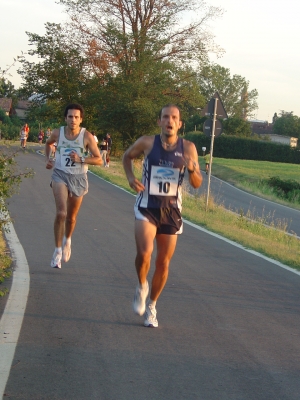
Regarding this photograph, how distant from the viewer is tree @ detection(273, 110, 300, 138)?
154125 mm

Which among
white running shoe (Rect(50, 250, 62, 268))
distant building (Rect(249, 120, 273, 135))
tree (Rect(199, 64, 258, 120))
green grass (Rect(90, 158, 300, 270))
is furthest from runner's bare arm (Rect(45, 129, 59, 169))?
distant building (Rect(249, 120, 273, 135))

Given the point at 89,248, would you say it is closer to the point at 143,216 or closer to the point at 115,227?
the point at 115,227

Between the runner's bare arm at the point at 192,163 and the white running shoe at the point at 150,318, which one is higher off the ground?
the runner's bare arm at the point at 192,163

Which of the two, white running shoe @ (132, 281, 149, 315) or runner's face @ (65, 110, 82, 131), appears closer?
white running shoe @ (132, 281, 149, 315)

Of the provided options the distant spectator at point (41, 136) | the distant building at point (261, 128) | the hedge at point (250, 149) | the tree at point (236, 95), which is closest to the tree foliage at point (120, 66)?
the distant spectator at point (41, 136)

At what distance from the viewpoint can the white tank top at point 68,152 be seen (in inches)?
367

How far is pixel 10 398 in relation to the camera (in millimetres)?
4445

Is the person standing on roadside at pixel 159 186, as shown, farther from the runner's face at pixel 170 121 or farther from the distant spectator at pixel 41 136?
the distant spectator at pixel 41 136

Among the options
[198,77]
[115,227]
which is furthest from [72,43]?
[115,227]

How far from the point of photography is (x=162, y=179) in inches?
255

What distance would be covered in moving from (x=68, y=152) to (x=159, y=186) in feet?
10.0

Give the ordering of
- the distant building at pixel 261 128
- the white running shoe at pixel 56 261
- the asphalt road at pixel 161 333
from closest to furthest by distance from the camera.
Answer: the asphalt road at pixel 161 333 → the white running shoe at pixel 56 261 → the distant building at pixel 261 128

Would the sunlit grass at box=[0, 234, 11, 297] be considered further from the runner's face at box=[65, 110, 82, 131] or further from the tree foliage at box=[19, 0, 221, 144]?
the tree foliage at box=[19, 0, 221, 144]

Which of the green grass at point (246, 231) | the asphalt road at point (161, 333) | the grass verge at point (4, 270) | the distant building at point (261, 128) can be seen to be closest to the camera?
the asphalt road at point (161, 333)
